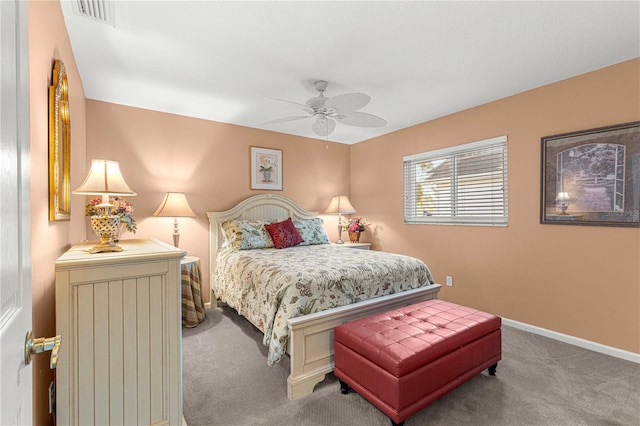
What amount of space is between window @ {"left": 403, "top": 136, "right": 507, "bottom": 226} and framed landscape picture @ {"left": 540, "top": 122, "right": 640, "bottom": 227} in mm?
445

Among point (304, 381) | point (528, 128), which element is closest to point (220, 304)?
point (304, 381)

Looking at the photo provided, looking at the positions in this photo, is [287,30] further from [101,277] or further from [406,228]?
[406,228]

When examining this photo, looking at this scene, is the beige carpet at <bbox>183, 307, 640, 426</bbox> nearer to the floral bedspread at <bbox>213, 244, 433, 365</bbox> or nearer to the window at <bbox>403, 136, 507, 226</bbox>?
the floral bedspread at <bbox>213, 244, 433, 365</bbox>

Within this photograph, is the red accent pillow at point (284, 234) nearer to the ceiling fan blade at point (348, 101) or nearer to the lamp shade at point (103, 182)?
the ceiling fan blade at point (348, 101)

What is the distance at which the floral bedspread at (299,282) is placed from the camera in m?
2.20

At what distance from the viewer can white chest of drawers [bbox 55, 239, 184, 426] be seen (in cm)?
137

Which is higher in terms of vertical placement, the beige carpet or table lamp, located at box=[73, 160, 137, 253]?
table lamp, located at box=[73, 160, 137, 253]

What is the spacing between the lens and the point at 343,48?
2.29 metres

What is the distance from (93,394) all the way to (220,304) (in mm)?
2551

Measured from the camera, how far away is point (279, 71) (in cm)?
264

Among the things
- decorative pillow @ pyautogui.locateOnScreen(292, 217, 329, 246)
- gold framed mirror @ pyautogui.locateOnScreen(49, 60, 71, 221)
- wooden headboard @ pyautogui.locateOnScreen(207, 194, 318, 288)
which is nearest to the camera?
gold framed mirror @ pyautogui.locateOnScreen(49, 60, 71, 221)

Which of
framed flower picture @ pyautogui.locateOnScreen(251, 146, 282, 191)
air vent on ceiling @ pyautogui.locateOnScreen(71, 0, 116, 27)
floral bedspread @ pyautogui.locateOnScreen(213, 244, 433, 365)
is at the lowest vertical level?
floral bedspread @ pyautogui.locateOnScreen(213, 244, 433, 365)

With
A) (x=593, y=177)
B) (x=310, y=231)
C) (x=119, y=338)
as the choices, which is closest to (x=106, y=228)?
(x=119, y=338)

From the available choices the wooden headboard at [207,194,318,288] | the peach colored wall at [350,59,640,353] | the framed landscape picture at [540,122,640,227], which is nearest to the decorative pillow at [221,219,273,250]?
the wooden headboard at [207,194,318,288]
